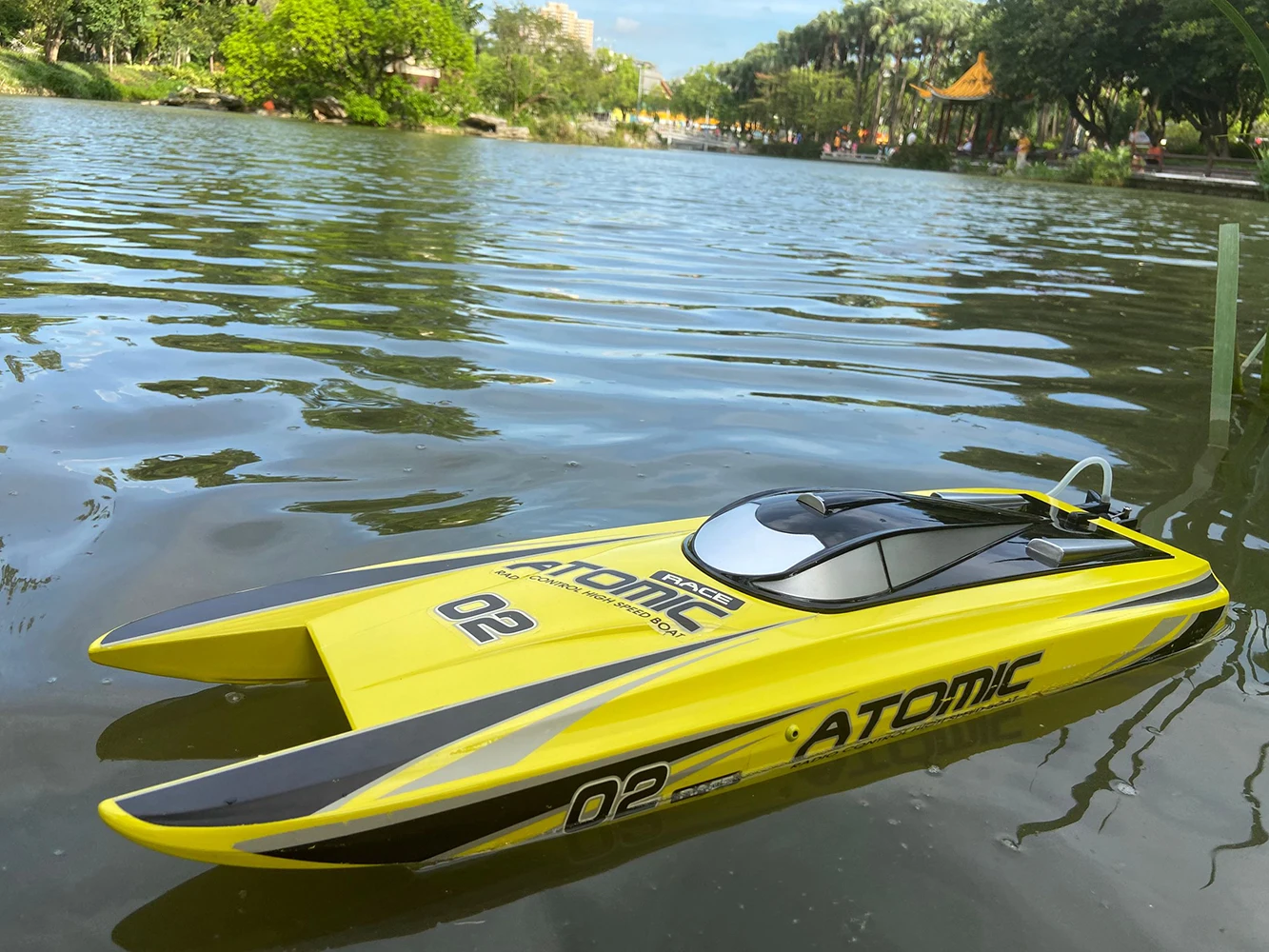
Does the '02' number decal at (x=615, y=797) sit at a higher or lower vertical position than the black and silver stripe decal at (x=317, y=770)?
lower

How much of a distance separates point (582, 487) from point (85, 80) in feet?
189

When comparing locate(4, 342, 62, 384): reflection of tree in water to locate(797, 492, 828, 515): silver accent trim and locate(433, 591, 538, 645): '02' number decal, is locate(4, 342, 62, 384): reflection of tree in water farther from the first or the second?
locate(797, 492, 828, 515): silver accent trim

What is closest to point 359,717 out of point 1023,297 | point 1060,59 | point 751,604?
point 751,604

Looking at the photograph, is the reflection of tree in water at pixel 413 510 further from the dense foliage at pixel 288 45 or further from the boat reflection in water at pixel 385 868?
the dense foliage at pixel 288 45

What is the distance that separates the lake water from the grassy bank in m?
42.3

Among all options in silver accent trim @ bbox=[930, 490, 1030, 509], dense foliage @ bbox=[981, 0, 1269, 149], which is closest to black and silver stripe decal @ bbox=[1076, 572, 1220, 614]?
silver accent trim @ bbox=[930, 490, 1030, 509]

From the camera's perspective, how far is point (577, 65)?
247ft

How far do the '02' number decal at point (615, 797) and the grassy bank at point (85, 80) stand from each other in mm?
56831

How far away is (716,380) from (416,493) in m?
3.42

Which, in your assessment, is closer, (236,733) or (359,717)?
Answer: (359,717)

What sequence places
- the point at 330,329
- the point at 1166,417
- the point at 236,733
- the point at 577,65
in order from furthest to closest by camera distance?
the point at 577,65, the point at 330,329, the point at 1166,417, the point at 236,733

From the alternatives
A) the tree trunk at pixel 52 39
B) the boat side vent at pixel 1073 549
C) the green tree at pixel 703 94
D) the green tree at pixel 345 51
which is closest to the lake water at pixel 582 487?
the boat side vent at pixel 1073 549

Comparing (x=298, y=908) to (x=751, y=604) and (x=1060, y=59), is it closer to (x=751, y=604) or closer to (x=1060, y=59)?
(x=751, y=604)

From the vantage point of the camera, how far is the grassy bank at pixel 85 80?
48.7 metres
